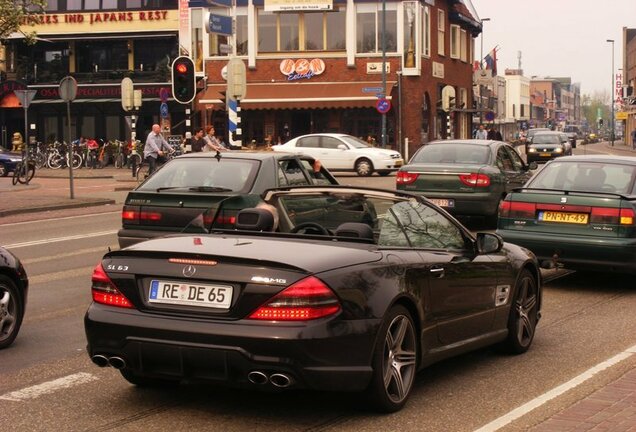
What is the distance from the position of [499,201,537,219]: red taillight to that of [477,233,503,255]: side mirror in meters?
4.27

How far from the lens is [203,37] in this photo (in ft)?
183

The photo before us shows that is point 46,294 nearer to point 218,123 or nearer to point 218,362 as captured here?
point 218,362

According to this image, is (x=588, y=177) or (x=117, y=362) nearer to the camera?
(x=117, y=362)

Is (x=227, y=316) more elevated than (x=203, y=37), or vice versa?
(x=203, y=37)

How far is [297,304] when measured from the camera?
5.47 metres

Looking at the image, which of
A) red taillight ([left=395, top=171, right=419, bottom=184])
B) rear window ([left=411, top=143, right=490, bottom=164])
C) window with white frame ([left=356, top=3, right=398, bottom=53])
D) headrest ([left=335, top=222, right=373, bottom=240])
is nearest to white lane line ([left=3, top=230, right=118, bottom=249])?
red taillight ([left=395, top=171, right=419, bottom=184])

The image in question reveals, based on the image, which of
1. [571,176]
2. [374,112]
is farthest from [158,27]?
[571,176]

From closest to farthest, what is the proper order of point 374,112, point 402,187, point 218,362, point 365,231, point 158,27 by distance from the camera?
point 218,362
point 365,231
point 402,187
point 374,112
point 158,27

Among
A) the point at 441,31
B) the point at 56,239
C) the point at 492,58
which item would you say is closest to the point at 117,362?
the point at 56,239

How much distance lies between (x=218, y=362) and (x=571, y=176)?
7.58m

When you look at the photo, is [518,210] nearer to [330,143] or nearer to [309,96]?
[330,143]

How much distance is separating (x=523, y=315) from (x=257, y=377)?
10.6ft

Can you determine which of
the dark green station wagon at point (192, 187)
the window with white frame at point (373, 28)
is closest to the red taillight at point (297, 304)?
the dark green station wagon at point (192, 187)

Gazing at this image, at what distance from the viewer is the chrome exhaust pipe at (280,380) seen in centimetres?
542
